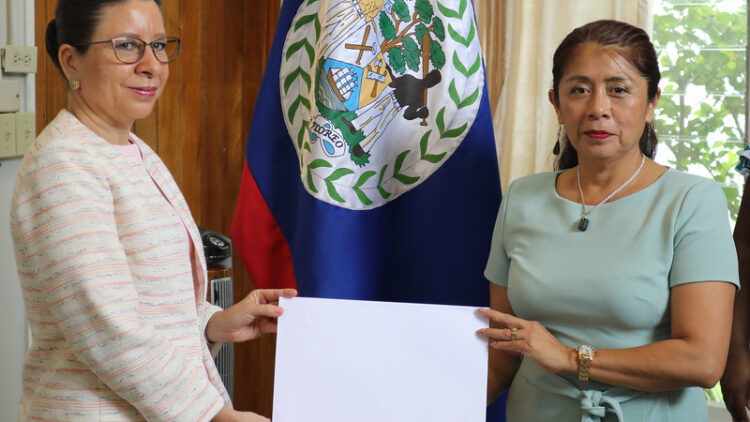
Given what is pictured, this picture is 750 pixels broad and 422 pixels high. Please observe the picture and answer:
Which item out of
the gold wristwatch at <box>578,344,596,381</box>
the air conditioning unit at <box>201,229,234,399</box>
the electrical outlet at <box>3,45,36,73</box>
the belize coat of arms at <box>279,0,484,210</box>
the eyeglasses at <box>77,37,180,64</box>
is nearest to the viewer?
the eyeglasses at <box>77,37,180,64</box>

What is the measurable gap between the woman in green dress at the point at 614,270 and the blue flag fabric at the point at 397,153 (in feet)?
1.03

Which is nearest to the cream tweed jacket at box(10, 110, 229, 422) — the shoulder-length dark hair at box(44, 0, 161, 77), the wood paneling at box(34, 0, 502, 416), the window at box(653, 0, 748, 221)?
the shoulder-length dark hair at box(44, 0, 161, 77)

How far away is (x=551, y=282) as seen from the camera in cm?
128

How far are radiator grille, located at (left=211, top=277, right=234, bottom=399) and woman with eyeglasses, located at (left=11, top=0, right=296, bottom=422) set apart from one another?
34.5 inches

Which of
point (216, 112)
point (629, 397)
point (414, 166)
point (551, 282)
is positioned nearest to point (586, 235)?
point (551, 282)

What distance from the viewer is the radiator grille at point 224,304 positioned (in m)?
2.06

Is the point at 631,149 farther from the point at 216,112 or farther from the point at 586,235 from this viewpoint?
the point at 216,112

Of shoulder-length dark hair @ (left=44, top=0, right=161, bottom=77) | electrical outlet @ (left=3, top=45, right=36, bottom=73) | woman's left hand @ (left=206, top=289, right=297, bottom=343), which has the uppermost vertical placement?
shoulder-length dark hair @ (left=44, top=0, right=161, bottom=77)

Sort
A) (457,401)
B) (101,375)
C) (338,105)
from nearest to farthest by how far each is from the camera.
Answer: (101,375), (457,401), (338,105)

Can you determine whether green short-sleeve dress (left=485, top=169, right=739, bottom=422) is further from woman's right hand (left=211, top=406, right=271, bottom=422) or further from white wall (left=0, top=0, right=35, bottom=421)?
white wall (left=0, top=0, right=35, bottom=421)

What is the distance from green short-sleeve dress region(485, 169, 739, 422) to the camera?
3.96 ft

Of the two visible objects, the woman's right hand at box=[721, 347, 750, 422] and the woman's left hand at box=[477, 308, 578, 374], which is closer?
the woman's left hand at box=[477, 308, 578, 374]

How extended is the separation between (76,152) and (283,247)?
2.92 feet

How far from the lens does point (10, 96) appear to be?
1.80 meters
